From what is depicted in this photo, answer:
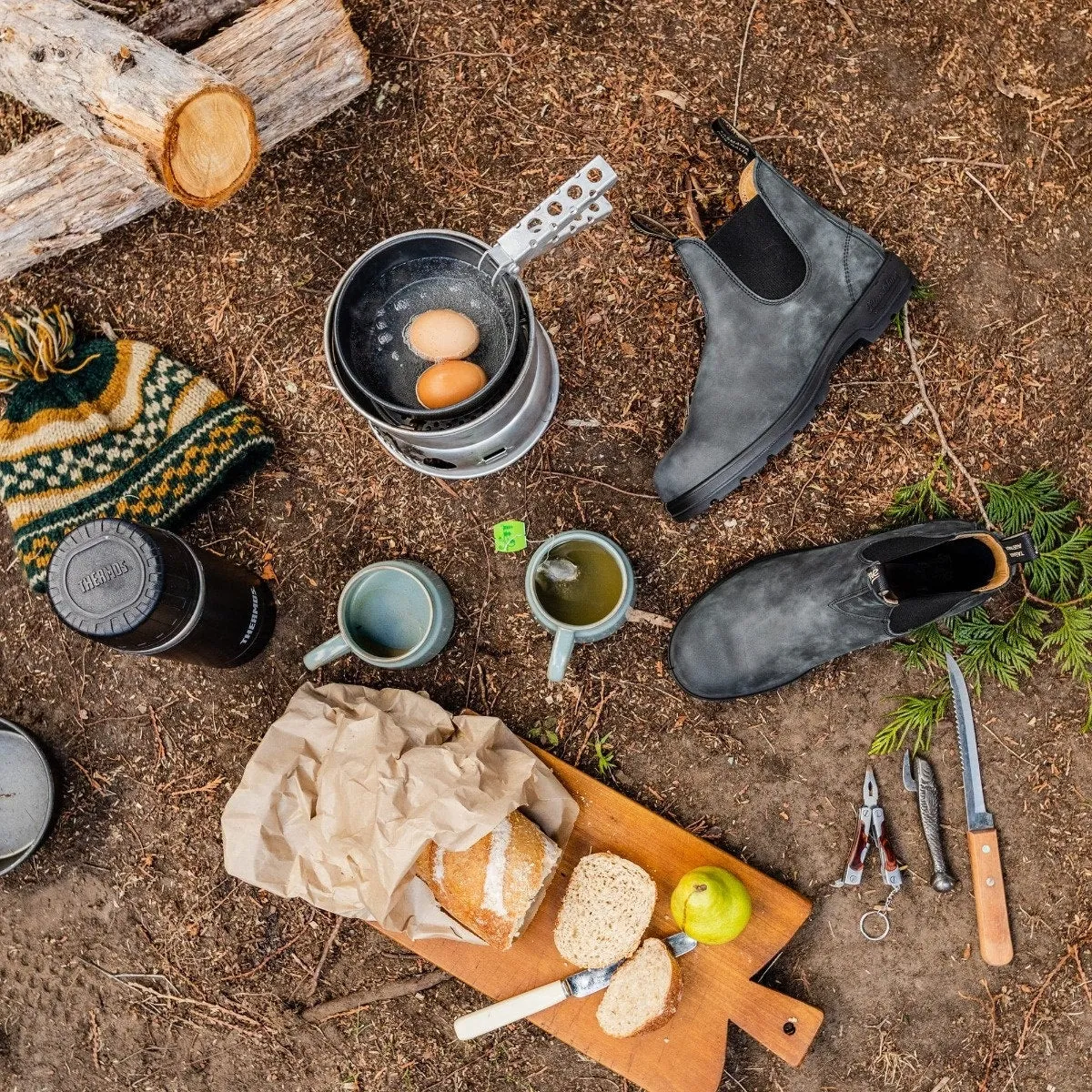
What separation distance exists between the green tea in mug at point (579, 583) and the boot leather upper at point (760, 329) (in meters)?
0.27

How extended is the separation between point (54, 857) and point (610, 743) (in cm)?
184

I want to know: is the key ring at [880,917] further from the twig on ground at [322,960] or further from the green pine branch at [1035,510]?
the twig on ground at [322,960]

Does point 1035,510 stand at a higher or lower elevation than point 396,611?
lower

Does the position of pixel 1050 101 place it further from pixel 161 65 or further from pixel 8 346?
pixel 8 346

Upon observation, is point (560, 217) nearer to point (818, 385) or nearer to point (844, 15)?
point (818, 385)

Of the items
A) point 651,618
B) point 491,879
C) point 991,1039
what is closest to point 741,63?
point 651,618

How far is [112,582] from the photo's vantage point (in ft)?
6.82

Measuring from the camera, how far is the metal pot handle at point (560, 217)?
74.1 inches

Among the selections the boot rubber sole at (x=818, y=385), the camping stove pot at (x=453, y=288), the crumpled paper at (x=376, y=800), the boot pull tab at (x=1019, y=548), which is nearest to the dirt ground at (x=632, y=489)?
the boot rubber sole at (x=818, y=385)

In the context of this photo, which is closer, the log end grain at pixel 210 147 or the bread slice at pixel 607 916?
the log end grain at pixel 210 147

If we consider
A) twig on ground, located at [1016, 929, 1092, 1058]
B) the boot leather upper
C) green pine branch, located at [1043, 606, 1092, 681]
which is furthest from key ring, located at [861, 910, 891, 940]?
the boot leather upper

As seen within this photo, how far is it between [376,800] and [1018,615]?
1871 mm

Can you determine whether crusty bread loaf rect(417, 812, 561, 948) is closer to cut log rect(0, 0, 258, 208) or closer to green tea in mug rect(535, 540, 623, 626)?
green tea in mug rect(535, 540, 623, 626)

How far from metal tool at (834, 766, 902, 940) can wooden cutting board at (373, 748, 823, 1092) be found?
0.57ft
